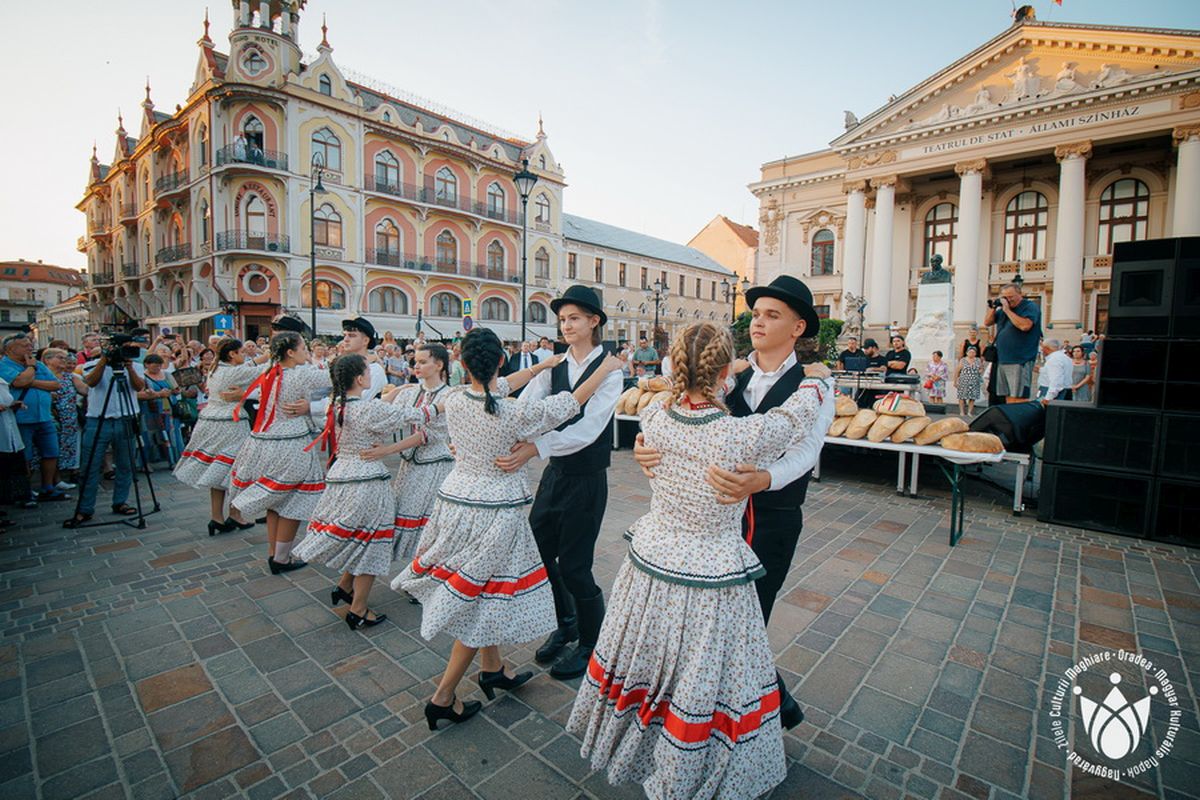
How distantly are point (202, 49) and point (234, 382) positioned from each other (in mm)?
34587

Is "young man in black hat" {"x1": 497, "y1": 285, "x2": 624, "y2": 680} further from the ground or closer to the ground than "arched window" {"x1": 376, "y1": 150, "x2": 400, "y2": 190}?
closer to the ground

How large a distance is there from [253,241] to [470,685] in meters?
29.8

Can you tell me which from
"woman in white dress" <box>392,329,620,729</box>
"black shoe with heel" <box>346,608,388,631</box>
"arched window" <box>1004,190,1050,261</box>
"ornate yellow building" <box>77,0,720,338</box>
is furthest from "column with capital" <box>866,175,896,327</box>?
"black shoe with heel" <box>346,608,388,631</box>

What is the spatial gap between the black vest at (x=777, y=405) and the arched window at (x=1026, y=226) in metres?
32.5

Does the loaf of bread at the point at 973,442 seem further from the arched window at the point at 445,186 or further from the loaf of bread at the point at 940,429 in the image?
the arched window at the point at 445,186

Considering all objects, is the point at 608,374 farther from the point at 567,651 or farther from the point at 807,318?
the point at 567,651

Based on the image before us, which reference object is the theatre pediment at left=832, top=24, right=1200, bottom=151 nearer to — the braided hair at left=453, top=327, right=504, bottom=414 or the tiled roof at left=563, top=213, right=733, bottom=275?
the tiled roof at left=563, top=213, right=733, bottom=275

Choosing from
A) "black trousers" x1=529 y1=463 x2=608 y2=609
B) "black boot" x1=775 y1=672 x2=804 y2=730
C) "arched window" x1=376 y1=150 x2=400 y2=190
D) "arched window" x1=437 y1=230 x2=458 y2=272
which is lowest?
"black boot" x1=775 y1=672 x2=804 y2=730

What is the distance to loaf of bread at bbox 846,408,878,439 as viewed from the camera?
Result: 7.29m

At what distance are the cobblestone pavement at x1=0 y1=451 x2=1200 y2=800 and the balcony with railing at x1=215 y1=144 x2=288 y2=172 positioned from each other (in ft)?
86.8

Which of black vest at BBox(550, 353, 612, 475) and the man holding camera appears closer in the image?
black vest at BBox(550, 353, 612, 475)

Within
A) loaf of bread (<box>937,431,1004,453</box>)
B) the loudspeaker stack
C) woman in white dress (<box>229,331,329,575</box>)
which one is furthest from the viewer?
loaf of bread (<box>937,431,1004,453</box>)

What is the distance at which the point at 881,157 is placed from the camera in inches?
1093

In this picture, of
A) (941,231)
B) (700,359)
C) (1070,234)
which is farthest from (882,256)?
(700,359)
